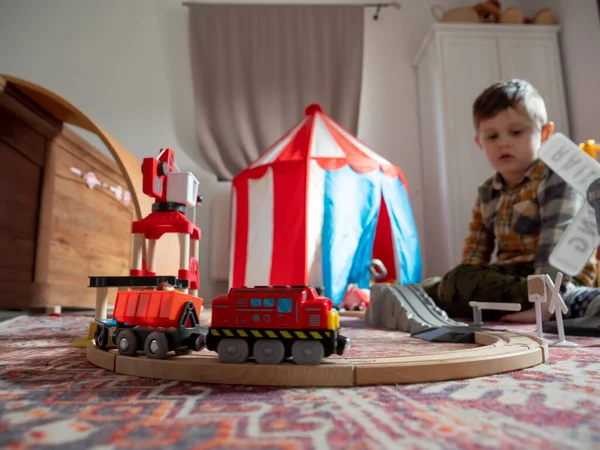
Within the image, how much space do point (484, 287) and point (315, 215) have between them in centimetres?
72

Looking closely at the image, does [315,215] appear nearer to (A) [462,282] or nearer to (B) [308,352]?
(A) [462,282]

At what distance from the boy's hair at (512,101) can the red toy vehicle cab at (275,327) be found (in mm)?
1161

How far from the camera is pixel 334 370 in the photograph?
1.39ft

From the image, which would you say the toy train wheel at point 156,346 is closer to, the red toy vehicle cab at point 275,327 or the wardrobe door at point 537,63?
the red toy vehicle cab at point 275,327

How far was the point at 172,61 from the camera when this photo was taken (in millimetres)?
2920

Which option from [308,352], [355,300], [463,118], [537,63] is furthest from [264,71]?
[308,352]

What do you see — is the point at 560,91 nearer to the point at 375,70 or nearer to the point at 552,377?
the point at 375,70

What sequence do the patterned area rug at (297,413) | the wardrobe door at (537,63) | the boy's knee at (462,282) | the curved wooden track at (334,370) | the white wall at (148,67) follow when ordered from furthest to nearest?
1. the white wall at (148,67)
2. the wardrobe door at (537,63)
3. the boy's knee at (462,282)
4. the curved wooden track at (334,370)
5. the patterned area rug at (297,413)

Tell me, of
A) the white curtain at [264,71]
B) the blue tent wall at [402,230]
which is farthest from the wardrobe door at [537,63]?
the blue tent wall at [402,230]

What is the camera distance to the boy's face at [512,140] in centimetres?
135

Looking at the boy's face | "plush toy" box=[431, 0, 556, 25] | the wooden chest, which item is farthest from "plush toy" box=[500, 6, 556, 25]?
the wooden chest

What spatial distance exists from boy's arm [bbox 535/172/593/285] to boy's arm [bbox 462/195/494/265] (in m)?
0.34

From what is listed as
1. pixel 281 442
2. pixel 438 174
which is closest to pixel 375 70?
pixel 438 174

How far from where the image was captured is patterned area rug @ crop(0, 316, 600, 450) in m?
0.27
